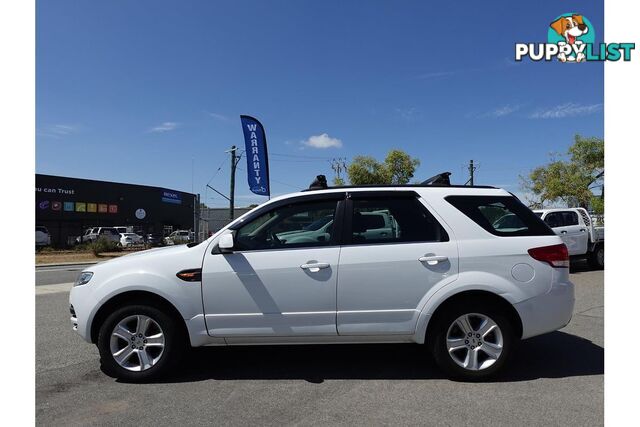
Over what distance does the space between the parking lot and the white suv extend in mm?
324

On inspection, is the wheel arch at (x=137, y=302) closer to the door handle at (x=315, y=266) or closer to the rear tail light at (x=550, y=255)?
the door handle at (x=315, y=266)

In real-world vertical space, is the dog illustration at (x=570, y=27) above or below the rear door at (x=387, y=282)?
above

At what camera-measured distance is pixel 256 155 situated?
21000 mm

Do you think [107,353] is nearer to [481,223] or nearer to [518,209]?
[481,223]

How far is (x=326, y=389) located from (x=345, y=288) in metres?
0.94

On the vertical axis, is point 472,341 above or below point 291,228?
below

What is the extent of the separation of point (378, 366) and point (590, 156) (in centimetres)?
3513

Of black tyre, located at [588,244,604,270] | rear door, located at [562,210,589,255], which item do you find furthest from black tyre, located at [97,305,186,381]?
black tyre, located at [588,244,604,270]

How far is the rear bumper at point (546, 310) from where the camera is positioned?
4129 mm

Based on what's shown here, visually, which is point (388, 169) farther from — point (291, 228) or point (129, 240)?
point (291, 228)

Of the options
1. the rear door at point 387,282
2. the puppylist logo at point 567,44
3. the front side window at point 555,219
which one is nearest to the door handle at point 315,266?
the rear door at point 387,282

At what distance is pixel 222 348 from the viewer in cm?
541

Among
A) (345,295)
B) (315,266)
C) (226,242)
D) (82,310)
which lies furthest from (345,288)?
(82,310)
